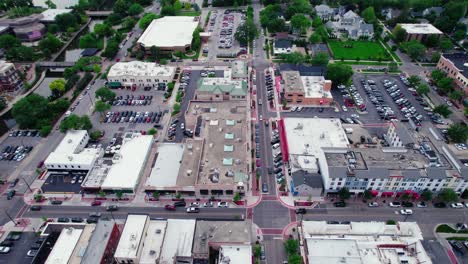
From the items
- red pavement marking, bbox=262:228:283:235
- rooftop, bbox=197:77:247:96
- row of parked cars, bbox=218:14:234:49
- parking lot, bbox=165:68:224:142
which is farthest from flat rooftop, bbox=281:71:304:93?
red pavement marking, bbox=262:228:283:235

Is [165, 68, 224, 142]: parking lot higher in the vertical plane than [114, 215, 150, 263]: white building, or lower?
higher

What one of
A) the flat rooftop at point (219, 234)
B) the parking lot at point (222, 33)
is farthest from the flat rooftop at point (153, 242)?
the parking lot at point (222, 33)

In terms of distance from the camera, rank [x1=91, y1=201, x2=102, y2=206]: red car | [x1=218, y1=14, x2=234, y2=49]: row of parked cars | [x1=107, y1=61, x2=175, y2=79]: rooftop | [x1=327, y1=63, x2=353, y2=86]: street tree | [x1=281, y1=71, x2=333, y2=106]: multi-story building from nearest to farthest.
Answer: [x1=91, y1=201, x2=102, y2=206]: red car, [x1=281, y1=71, x2=333, y2=106]: multi-story building, [x1=327, y1=63, x2=353, y2=86]: street tree, [x1=107, y1=61, x2=175, y2=79]: rooftop, [x1=218, y1=14, x2=234, y2=49]: row of parked cars

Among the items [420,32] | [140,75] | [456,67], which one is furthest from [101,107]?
[420,32]

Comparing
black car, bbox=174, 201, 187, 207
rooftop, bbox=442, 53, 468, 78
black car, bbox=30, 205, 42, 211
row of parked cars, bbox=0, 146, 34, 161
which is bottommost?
black car, bbox=30, 205, 42, 211

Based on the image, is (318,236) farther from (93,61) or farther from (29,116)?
(93,61)

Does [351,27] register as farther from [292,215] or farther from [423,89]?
[292,215]

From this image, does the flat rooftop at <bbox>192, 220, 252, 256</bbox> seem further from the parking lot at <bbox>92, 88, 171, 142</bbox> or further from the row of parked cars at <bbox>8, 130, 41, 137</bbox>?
the row of parked cars at <bbox>8, 130, 41, 137</bbox>
